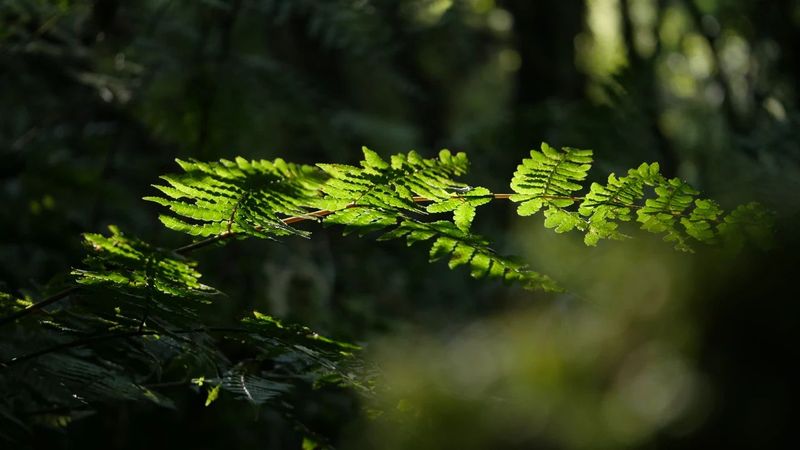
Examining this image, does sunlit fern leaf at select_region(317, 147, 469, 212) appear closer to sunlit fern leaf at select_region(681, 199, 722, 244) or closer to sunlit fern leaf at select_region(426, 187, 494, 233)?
sunlit fern leaf at select_region(426, 187, 494, 233)

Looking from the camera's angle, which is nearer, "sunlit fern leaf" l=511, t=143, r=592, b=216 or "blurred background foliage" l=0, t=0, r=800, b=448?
"sunlit fern leaf" l=511, t=143, r=592, b=216

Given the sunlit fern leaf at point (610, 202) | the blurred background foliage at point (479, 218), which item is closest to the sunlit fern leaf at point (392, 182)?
the sunlit fern leaf at point (610, 202)

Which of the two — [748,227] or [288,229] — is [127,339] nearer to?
[288,229]

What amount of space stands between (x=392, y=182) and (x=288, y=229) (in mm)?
118

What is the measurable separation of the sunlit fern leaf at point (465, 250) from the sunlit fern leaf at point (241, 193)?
0.33 feet

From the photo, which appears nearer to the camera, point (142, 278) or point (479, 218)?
point (142, 278)

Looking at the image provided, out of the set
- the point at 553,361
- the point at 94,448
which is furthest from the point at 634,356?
the point at 94,448

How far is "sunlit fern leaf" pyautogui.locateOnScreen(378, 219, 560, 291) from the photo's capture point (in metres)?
0.72

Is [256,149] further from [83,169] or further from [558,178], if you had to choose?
[558,178]

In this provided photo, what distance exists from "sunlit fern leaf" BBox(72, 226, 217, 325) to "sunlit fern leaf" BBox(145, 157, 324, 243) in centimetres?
4

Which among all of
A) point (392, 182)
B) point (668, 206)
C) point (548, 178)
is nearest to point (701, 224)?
point (668, 206)

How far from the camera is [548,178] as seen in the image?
762 millimetres

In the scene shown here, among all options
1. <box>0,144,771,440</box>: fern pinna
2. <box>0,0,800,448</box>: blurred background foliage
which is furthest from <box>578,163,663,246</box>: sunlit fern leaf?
<box>0,0,800,448</box>: blurred background foliage

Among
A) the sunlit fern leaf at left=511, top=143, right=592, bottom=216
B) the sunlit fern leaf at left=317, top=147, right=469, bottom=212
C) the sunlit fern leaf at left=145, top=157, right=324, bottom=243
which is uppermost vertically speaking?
the sunlit fern leaf at left=511, top=143, right=592, bottom=216
